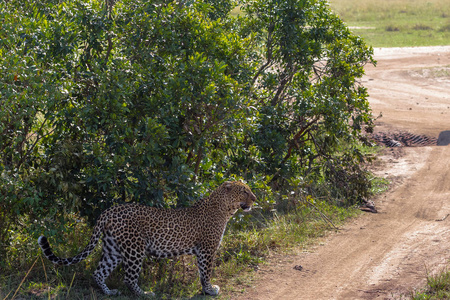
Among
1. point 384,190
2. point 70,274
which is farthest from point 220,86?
point 384,190

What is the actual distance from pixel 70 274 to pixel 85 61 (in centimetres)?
296

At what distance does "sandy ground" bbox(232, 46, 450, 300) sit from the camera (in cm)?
755

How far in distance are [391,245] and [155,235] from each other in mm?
4300

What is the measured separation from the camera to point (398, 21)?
132 feet

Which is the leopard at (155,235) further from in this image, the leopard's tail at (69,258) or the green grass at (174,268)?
the green grass at (174,268)

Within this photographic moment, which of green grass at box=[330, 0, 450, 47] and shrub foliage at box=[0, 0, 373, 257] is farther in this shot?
green grass at box=[330, 0, 450, 47]

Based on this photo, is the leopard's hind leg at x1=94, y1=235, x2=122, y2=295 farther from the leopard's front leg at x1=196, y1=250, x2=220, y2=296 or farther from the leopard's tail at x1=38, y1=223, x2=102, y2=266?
the leopard's front leg at x1=196, y1=250, x2=220, y2=296

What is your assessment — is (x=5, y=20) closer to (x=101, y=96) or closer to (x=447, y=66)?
(x=101, y=96)

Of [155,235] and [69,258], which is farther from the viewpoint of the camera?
[155,235]

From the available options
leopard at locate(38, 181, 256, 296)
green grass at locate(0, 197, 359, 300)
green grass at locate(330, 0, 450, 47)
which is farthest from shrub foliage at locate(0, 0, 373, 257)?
green grass at locate(330, 0, 450, 47)

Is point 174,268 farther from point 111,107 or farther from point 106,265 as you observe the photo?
point 111,107

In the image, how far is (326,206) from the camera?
425 inches

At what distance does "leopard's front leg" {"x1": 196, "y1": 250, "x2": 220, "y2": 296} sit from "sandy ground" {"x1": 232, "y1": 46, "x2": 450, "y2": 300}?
1.20 ft

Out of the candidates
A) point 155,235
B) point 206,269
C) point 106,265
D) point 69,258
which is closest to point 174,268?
point 206,269
